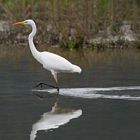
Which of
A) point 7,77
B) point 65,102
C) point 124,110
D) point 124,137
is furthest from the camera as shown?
point 7,77

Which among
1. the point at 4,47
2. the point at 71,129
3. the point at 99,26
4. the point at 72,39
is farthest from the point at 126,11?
the point at 71,129

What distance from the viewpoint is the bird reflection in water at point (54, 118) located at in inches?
493

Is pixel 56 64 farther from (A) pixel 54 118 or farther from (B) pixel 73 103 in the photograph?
(A) pixel 54 118

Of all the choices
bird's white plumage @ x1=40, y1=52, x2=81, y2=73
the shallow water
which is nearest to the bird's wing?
bird's white plumage @ x1=40, y1=52, x2=81, y2=73

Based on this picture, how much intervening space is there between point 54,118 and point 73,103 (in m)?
1.84

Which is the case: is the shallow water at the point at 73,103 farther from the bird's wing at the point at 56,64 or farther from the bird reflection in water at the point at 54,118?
the bird's wing at the point at 56,64

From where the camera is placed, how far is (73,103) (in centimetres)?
1527

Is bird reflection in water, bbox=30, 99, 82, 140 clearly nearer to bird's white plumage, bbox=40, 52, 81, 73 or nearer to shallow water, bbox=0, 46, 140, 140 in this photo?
shallow water, bbox=0, 46, 140, 140

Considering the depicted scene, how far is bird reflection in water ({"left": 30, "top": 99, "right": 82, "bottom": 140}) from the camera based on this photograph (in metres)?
12.5

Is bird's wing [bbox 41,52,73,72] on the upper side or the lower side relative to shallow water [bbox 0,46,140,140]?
A: upper

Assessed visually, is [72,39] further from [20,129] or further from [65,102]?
[20,129]

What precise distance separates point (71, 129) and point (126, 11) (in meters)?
24.9

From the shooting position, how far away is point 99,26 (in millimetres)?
35688

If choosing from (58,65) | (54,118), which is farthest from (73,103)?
(58,65)
